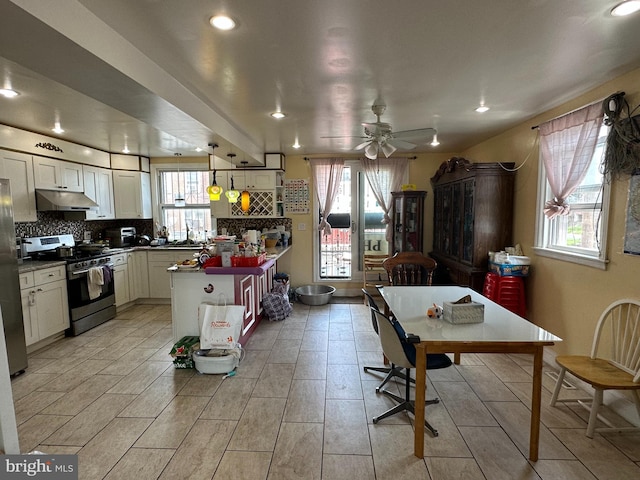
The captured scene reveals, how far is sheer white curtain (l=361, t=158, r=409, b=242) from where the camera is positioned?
17.1 feet

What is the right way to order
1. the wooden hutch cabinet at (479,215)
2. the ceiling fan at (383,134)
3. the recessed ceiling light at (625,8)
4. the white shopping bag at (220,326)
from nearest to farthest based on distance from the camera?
the recessed ceiling light at (625,8)
the ceiling fan at (383,134)
the white shopping bag at (220,326)
the wooden hutch cabinet at (479,215)

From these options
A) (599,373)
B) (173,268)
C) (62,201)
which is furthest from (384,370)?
(62,201)

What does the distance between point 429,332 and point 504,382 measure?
1.42 metres

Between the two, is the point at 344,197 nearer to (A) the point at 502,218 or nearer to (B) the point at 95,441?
(A) the point at 502,218

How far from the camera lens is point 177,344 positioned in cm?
309

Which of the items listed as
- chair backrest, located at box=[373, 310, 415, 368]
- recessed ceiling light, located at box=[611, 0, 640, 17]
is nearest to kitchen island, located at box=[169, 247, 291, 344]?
chair backrest, located at box=[373, 310, 415, 368]

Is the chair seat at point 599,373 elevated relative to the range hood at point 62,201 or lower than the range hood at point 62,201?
lower

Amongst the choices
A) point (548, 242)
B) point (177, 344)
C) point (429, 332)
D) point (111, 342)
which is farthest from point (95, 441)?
point (548, 242)

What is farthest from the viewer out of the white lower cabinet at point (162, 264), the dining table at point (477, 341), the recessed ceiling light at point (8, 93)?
the white lower cabinet at point (162, 264)

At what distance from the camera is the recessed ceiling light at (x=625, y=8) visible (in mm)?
1551

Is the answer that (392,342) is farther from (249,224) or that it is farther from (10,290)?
(249,224)

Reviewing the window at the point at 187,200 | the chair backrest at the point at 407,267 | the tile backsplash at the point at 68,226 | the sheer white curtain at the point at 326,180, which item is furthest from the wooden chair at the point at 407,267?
the tile backsplash at the point at 68,226

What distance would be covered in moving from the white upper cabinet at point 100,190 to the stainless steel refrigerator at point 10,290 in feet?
5.33

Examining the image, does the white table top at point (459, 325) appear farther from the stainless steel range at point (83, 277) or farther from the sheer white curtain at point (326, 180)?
the stainless steel range at point (83, 277)
